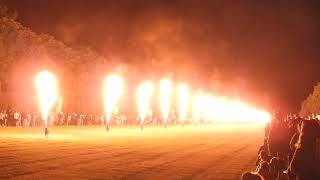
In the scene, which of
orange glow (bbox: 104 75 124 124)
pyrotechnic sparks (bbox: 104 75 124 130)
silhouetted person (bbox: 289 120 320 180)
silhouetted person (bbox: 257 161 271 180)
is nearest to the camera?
silhouetted person (bbox: 289 120 320 180)

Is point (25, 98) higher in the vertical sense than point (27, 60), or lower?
lower

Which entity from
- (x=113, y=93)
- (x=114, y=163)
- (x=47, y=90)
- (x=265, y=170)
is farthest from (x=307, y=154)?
(x=113, y=93)

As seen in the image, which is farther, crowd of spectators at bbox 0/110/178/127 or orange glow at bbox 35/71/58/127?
crowd of spectators at bbox 0/110/178/127

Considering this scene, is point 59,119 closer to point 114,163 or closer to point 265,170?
point 114,163

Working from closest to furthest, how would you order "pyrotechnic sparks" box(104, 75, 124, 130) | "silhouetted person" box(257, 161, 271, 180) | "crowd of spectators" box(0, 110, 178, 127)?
"silhouetted person" box(257, 161, 271, 180) → "crowd of spectators" box(0, 110, 178, 127) → "pyrotechnic sparks" box(104, 75, 124, 130)

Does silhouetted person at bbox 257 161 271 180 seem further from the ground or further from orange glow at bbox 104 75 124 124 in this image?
orange glow at bbox 104 75 124 124

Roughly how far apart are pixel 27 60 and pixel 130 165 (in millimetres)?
53519

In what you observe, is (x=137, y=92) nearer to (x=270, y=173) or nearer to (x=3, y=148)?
(x=3, y=148)

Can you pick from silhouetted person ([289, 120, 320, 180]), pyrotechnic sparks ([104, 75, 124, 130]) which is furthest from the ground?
pyrotechnic sparks ([104, 75, 124, 130])

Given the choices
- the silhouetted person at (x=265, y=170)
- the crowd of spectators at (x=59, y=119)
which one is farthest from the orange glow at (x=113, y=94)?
the silhouetted person at (x=265, y=170)

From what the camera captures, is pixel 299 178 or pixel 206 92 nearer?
pixel 299 178

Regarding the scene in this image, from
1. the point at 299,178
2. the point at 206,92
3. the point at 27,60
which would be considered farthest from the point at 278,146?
the point at 206,92

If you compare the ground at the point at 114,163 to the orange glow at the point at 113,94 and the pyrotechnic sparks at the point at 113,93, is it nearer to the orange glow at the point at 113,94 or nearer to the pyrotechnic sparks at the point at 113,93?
the orange glow at the point at 113,94

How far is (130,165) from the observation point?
858 inches
